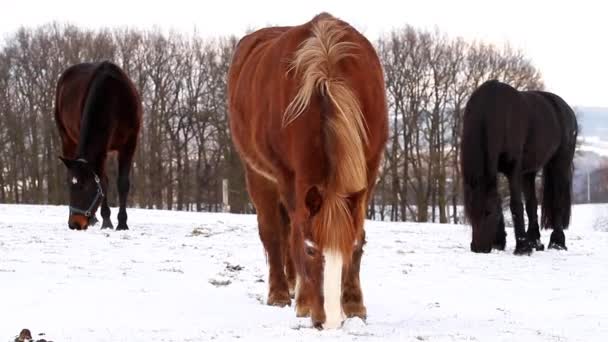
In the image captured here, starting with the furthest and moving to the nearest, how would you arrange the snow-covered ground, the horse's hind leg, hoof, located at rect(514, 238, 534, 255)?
hoof, located at rect(514, 238, 534, 255) → the horse's hind leg → the snow-covered ground

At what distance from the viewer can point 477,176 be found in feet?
31.9

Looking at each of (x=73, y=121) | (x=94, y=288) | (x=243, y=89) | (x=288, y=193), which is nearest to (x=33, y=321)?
(x=94, y=288)

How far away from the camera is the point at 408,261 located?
8695mm

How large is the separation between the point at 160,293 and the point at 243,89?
171cm

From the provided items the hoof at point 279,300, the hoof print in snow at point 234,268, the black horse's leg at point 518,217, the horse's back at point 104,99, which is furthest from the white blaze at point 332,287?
the horse's back at point 104,99

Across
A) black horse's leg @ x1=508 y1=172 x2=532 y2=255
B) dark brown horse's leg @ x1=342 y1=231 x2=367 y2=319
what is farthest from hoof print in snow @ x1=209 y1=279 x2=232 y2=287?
black horse's leg @ x1=508 y1=172 x2=532 y2=255

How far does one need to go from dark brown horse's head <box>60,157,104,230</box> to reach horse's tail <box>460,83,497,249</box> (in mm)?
5074

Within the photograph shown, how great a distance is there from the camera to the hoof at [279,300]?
5.54 meters

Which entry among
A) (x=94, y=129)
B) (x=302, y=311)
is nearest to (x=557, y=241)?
(x=94, y=129)

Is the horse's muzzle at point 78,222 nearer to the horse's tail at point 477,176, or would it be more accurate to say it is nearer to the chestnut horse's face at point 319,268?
the horse's tail at point 477,176

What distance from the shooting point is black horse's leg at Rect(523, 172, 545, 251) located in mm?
10695

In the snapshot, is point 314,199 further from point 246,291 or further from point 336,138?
point 246,291

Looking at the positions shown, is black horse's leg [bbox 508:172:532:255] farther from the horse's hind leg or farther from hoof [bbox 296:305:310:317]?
hoof [bbox 296:305:310:317]

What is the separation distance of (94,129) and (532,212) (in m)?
6.44
